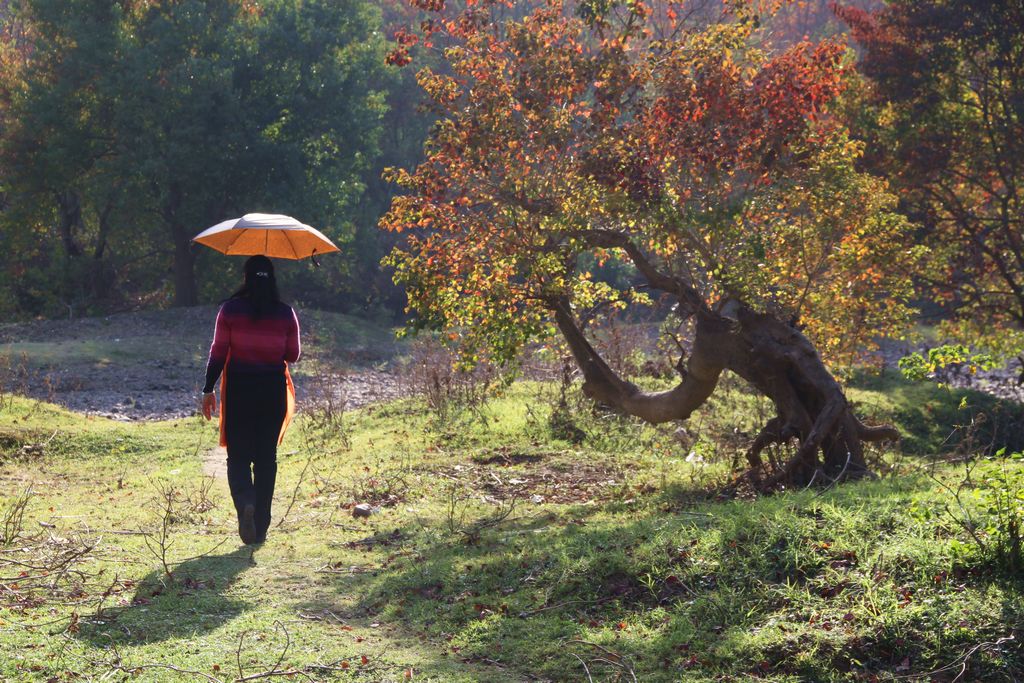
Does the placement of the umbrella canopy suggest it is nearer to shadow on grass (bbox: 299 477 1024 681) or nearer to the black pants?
the black pants

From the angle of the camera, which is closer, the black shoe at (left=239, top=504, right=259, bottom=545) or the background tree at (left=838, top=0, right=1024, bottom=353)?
the black shoe at (left=239, top=504, right=259, bottom=545)

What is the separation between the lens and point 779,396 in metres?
9.25

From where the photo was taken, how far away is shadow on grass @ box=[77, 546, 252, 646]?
534cm

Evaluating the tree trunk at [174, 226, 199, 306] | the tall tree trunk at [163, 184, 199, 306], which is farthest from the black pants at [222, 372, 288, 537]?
the tree trunk at [174, 226, 199, 306]

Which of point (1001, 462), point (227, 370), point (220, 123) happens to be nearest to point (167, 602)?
point (227, 370)

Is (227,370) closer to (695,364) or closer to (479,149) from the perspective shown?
(479,149)

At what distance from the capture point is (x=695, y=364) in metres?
9.70

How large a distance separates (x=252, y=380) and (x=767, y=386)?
447cm

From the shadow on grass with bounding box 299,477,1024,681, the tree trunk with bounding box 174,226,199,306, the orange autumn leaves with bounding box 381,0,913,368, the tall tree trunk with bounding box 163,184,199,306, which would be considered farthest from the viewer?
the tree trunk with bounding box 174,226,199,306

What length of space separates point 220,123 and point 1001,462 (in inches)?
969

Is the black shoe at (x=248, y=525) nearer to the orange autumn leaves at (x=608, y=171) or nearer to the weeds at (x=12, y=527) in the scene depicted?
the weeds at (x=12, y=527)

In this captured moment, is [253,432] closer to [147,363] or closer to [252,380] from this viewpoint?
[252,380]

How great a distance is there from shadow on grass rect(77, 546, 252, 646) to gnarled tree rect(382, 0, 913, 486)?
11.9 ft

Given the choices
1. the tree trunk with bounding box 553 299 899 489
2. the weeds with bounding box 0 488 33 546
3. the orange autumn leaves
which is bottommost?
the weeds with bounding box 0 488 33 546
